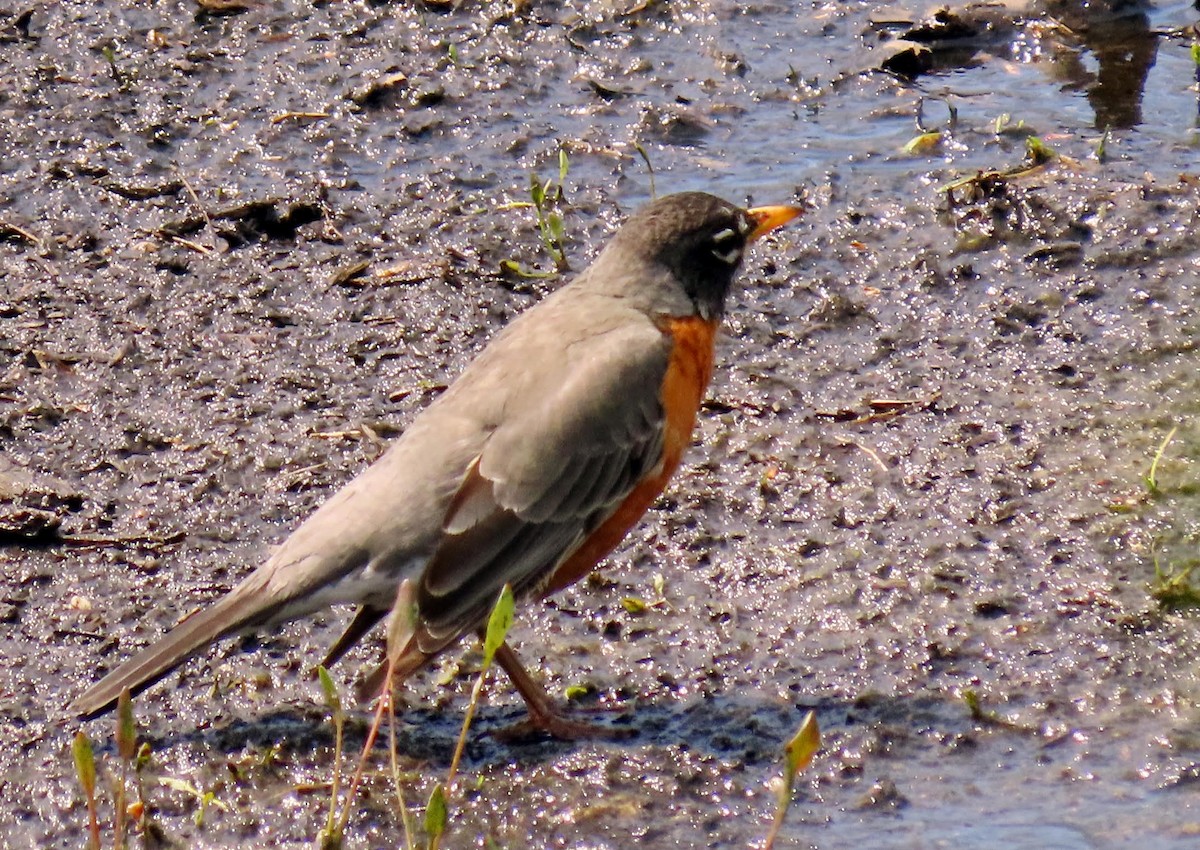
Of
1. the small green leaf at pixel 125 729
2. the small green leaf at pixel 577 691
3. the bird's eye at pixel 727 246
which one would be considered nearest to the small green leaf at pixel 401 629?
the small green leaf at pixel 125 729

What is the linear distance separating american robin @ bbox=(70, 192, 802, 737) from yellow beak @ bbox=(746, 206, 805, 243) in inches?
17.7

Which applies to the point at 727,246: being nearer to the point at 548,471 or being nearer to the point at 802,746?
the point at 548,471

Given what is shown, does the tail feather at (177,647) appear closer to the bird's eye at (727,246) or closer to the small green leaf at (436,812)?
the small green leaf at (436,812)

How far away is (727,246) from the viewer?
5.29 metres

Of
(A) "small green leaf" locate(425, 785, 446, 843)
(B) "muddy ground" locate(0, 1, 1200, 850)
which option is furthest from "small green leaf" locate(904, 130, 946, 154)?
(A) "small green leaf" locate(425, 785, 446, 843)

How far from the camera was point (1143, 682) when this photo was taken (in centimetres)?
434

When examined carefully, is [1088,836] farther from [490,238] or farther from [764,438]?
[490,238]

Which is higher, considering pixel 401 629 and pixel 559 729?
pixel 401 629

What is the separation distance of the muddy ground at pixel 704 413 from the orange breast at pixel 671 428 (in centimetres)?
25

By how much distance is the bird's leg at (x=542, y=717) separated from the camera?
14.0ft

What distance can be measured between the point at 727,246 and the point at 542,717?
1684 millimetres

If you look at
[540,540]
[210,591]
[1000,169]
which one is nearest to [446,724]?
[540,540]

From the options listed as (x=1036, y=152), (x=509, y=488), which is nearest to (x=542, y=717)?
(x=509, y=488)

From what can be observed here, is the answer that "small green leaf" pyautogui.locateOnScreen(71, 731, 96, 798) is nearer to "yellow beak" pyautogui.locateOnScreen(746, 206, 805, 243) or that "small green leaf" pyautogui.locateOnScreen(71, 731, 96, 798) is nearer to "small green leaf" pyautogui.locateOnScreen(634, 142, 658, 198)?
"yellow beak" pyautogui.locateOnScreen(746, 206, 805, 243)
